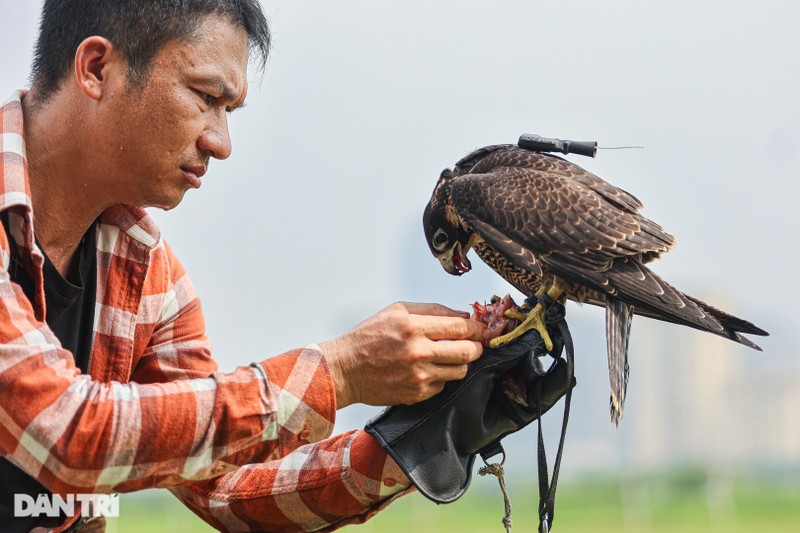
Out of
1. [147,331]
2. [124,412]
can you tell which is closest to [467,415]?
[124,412]

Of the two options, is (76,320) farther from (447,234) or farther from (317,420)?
(447,234)

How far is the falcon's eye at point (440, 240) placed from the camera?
2.85 m

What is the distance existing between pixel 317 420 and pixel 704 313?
1.04 metres

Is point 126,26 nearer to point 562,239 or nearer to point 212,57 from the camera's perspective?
point 212,57

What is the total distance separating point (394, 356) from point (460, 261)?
917mm

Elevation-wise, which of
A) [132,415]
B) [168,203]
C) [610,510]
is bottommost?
[610,510]

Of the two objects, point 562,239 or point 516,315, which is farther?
point 562,239

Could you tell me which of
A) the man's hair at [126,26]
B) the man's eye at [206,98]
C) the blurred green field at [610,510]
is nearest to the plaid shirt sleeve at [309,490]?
the man's eye at [206,98]

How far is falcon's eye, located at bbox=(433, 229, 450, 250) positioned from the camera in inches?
112

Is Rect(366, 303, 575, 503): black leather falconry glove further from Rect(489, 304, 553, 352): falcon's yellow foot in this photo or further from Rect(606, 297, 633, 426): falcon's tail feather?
Rect(606, 297, 633, 426): falcon's tail feather

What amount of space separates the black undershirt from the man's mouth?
39.1 inches

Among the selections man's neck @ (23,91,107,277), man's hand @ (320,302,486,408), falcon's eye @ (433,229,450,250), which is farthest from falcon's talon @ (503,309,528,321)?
man's neck @ (23,91,107,277)

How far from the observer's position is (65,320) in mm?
2480

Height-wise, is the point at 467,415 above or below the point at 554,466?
above
